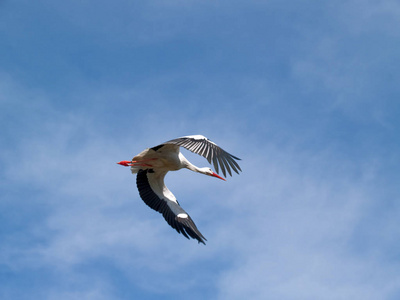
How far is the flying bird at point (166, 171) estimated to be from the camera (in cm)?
1722

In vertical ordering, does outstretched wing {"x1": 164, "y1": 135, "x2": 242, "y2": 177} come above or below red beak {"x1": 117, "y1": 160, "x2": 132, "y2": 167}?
below

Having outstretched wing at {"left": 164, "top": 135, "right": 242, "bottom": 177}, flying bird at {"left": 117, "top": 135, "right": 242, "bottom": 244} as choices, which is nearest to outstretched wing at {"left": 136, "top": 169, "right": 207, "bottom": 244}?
flying bird at {"left": 117, "top": 135, "right": 242, "bottom": 244}

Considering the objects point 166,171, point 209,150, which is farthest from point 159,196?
point 209,150

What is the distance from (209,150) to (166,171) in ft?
11.4

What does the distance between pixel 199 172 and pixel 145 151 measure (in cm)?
197

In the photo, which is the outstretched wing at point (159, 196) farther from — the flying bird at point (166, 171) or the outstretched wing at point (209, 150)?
the outstretched wing at point (209, 150)

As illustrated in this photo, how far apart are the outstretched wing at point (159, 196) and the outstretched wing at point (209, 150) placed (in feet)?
9.57

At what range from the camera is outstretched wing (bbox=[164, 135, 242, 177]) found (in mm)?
16250

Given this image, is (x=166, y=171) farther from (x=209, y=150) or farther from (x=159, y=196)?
(x=209, y=150)

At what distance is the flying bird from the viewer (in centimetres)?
1722

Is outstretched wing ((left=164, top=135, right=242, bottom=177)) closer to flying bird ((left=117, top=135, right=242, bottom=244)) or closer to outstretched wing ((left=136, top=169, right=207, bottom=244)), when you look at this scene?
flying bird ((left=117, top=135, right=242, bottom=244))

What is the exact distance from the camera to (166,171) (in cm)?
1991

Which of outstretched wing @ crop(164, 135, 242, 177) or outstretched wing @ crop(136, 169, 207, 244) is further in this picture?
outstretched wing @ crop(136, 169, 207, 244)

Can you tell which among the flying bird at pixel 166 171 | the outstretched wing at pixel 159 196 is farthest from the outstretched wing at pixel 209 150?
the outstretched wing at pixel 159 196
